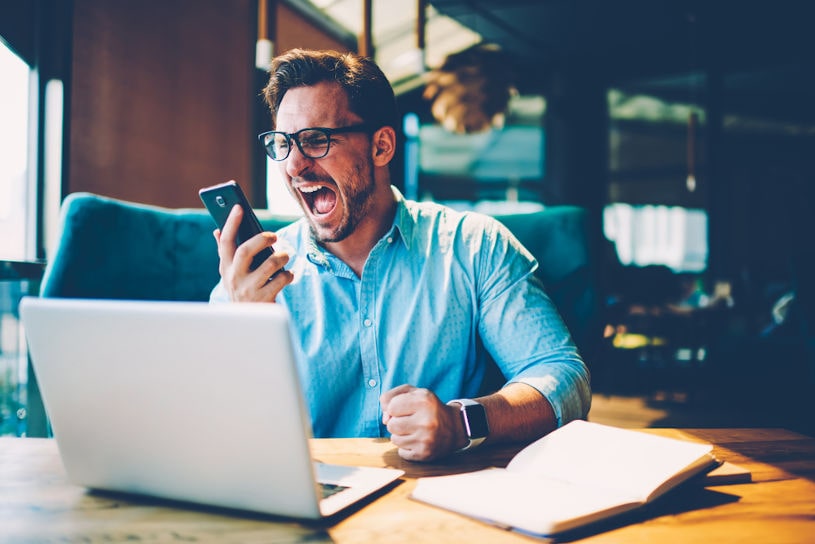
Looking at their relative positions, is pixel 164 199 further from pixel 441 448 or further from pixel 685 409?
pixel 685 409

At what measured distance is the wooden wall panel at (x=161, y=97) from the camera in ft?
8.00

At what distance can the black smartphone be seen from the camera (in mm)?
1172

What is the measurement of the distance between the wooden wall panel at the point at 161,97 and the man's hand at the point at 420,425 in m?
2.00

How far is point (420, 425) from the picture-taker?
0.85 m

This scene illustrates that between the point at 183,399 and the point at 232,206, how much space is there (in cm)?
67

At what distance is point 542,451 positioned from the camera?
0.80 meters

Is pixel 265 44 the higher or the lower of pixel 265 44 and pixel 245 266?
the higher

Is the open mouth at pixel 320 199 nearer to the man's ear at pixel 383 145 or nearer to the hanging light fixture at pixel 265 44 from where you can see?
the man's ear at pixel 383 145

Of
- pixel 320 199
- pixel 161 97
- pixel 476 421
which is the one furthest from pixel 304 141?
pixel 161 97

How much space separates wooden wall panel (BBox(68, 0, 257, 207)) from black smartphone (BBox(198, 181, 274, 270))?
1445 millimetres

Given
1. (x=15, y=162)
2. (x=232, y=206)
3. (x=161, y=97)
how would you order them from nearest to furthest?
(x=232, y=206) < (x=15, y=162) < (x=161, y=97)

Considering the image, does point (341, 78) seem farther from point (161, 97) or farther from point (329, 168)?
point (161, 97)

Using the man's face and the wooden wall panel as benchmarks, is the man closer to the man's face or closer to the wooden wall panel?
the man's face

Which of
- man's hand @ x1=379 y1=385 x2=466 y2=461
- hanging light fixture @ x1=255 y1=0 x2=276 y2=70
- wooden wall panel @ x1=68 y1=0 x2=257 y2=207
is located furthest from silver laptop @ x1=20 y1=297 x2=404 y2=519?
hanging light fixture @ x1=255 y1=0 x2=276 y2=70
